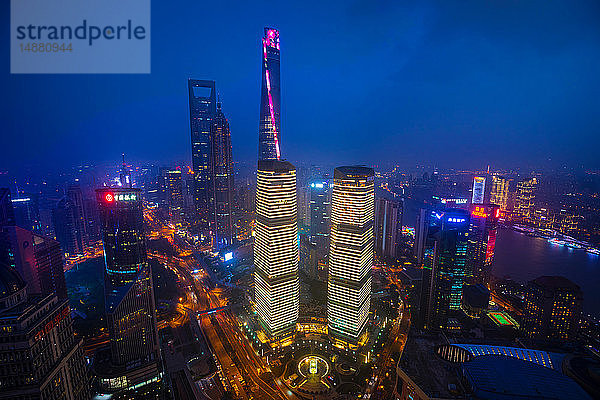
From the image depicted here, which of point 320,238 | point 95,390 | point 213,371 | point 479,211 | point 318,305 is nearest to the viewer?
point 95,390

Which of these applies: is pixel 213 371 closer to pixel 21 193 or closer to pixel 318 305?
pixel 318 305

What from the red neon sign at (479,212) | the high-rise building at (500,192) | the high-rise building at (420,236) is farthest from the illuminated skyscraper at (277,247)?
the high-rise building at (500,192)

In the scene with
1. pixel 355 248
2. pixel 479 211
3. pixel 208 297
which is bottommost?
pixel 208 297

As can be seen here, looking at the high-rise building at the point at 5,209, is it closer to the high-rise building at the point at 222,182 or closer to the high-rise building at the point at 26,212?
the high-rise building at the point at 26,212

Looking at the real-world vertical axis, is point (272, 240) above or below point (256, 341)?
above

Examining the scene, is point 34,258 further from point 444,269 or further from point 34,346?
point 444,269

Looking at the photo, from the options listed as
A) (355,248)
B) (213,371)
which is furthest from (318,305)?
(213,371)

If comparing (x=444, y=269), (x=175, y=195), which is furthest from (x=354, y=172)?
(x=175, y=195)
